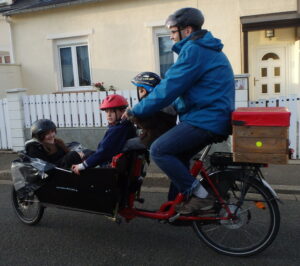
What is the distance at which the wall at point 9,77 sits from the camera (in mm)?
11307

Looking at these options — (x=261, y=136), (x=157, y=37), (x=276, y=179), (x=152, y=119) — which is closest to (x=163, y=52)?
(x=157, y=37)

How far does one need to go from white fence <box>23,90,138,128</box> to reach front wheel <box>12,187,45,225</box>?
3.74 m

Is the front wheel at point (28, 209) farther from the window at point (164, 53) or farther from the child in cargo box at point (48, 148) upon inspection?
the window at point (164, 53)

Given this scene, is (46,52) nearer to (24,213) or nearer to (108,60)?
(108,60)

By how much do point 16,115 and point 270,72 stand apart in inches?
297

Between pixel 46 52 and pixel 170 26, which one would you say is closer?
pixel 170 26

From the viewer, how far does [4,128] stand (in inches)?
330

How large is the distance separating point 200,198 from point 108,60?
8436 mm

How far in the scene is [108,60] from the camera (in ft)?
35.3

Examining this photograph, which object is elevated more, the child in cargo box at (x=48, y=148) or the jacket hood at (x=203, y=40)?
the jacket hood at (x=203, y=40)

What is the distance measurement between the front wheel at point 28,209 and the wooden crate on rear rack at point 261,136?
7.87ft

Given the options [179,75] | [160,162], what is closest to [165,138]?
[160,162]

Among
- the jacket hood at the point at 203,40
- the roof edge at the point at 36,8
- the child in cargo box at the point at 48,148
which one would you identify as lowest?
the child in cargo box at the point at 48,148

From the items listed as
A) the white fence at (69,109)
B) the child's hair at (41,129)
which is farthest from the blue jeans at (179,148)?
the white fence at (69,109)
